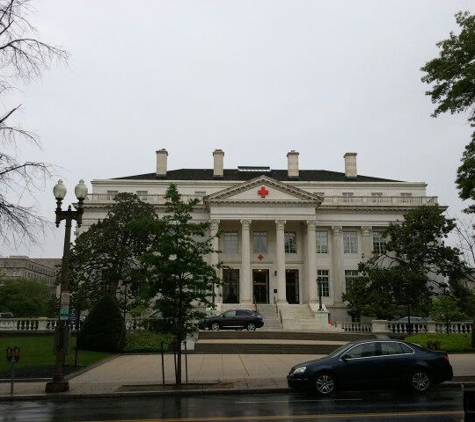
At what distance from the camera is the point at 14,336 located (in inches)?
1289

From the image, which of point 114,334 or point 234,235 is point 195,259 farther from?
point 234,235

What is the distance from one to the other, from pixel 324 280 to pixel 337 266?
1971mm

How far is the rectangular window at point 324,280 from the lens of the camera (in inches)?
2055

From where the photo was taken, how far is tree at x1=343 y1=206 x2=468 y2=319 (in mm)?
43094

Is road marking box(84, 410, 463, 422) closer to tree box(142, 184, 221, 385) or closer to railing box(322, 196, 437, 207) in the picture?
tree box(142, 184, 221, 385)

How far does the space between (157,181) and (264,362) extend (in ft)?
118

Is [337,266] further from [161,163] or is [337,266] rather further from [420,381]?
[420,381]

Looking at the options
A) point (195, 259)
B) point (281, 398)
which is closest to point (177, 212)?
point (195, 259)

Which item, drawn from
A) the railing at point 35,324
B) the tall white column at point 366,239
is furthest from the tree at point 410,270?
the railing at point 35,324

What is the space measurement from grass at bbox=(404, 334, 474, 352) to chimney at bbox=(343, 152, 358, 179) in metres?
31.3

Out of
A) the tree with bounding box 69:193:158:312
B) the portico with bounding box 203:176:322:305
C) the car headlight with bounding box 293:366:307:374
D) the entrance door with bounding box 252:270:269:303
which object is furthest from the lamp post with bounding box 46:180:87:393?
the entrance door with bounding box 252:270:269:303

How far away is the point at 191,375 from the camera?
18.9 m

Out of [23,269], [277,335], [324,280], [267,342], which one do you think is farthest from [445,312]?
[23,269]

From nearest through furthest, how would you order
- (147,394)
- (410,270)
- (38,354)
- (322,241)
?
(147,394) → (38,354) → (410,270) → (322,241)
